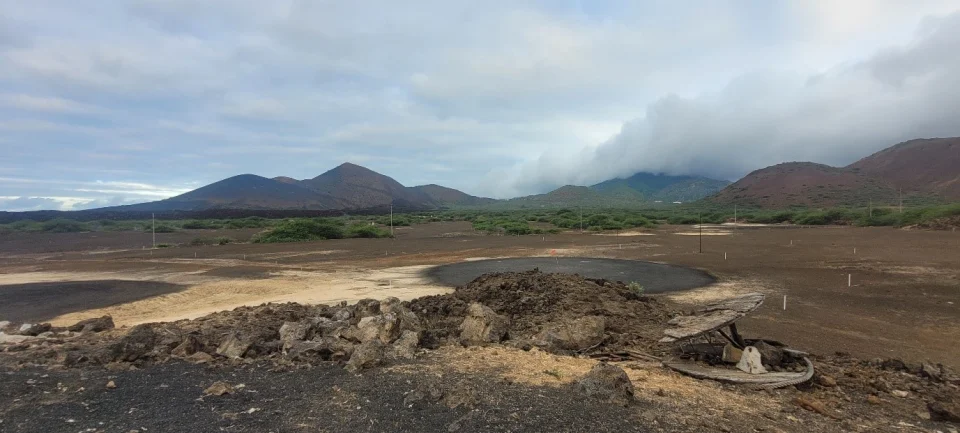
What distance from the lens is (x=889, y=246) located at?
94.1 ft

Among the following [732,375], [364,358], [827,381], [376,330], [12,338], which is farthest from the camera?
[12,338]

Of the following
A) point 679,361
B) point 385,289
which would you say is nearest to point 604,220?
point 385,289

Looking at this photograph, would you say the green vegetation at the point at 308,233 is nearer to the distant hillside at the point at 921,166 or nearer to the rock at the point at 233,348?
the rock at the point at 233,348

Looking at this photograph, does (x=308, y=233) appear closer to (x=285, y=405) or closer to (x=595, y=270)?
(x=595, y=270)

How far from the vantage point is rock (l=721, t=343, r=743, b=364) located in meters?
6.94

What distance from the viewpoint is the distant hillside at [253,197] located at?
16688 centimetres

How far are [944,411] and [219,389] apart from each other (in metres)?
8.38

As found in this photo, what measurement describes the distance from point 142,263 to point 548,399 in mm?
28438

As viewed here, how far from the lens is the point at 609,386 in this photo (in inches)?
223

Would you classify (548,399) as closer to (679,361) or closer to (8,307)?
(679,361)

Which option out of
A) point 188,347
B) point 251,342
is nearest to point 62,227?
point 188,347

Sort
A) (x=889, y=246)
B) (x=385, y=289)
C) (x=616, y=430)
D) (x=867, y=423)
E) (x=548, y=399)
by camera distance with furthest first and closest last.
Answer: (x=889, y=246) < (x=385, y=289) < (x=548, y=399) < (x=867, y=423) < (x=616, y=430)

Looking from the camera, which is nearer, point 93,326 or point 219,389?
point 219,389

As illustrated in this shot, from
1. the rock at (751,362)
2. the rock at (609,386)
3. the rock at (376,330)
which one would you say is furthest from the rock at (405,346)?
the rock at (751,362)
